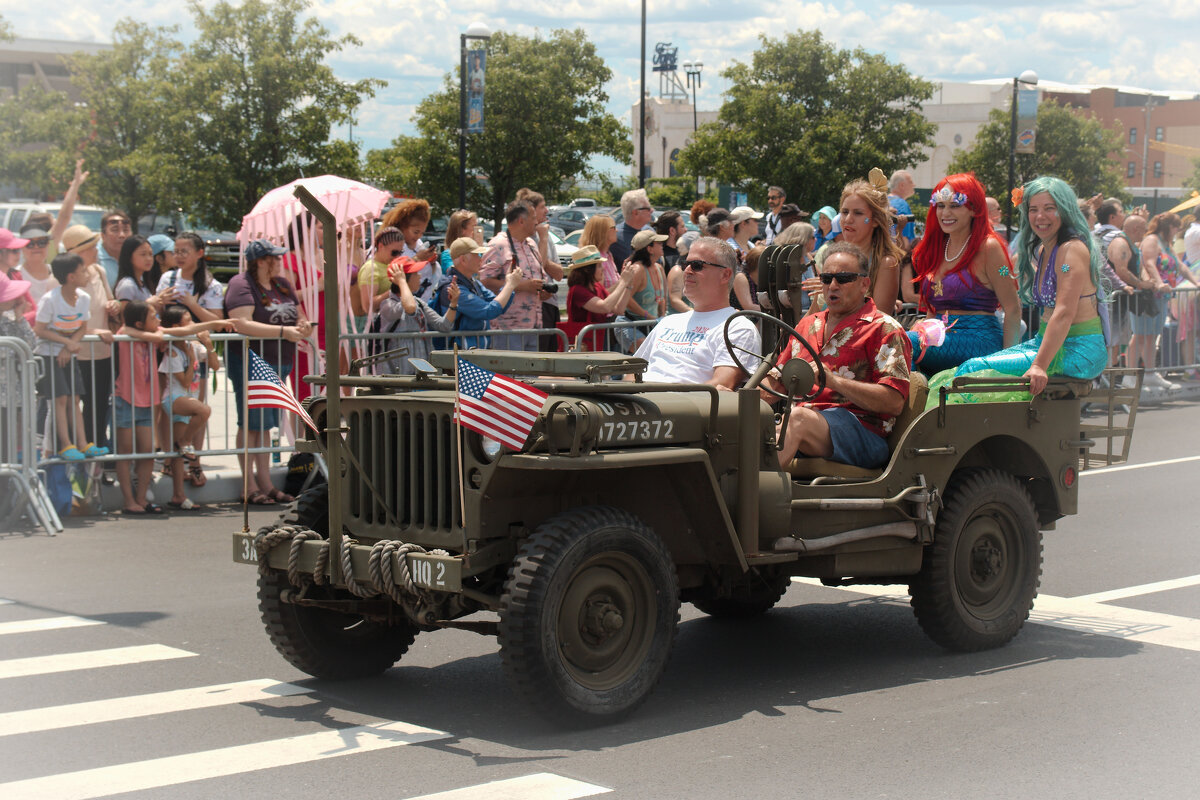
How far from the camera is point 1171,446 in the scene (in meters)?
14.2

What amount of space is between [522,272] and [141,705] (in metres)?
6.84

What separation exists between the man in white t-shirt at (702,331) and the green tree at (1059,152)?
54.1 metres

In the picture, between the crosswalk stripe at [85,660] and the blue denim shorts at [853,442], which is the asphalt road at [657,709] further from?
the blue denim shorts at [853,442]

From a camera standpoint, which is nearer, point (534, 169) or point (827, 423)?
point (827, 423)

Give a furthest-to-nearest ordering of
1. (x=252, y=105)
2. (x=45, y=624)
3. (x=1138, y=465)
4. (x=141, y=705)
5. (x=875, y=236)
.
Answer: (x=252, y=105) → (x=1138, y=465) → (x=875, y=236) → (x=45, y=624) → (x=141, y=705)

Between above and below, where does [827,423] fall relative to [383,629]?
above

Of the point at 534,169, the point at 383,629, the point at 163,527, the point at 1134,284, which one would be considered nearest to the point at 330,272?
the point at 383,629

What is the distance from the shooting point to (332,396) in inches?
208

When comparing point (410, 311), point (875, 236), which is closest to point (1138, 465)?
point (875, 236)

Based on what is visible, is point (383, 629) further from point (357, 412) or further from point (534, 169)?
point (534, 169)

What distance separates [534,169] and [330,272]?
38.5 meters

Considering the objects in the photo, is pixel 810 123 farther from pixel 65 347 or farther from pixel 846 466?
pixel 846 466

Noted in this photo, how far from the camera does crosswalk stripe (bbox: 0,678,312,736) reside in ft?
18.1

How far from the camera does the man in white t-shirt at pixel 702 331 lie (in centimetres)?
649
